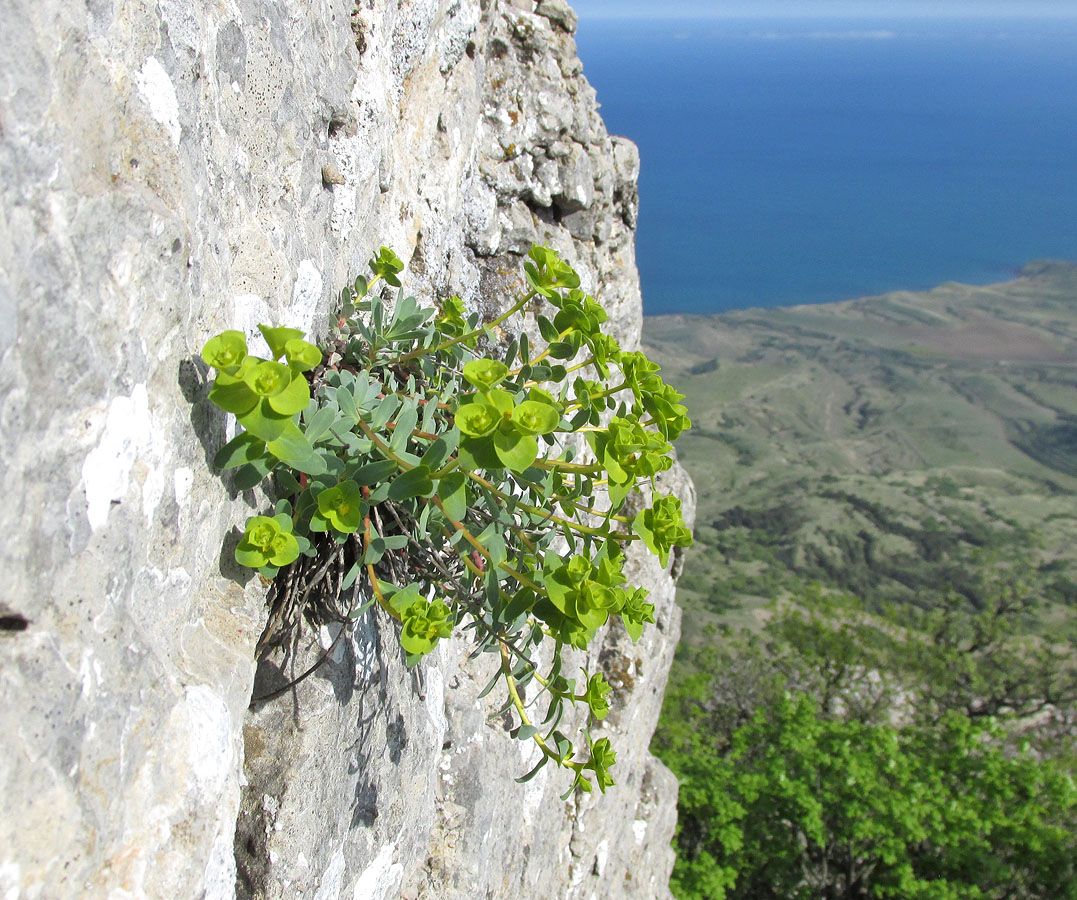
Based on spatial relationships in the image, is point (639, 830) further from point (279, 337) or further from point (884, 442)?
point (884, 442)

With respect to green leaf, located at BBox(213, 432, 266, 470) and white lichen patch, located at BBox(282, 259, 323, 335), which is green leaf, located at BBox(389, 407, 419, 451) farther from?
white lichen patch, located at BBox(282, 259, 323, 335)

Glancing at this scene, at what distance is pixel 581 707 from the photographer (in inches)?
211

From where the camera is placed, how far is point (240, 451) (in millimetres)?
1736

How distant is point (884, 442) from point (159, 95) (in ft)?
356

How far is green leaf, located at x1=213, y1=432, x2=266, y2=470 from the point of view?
1.74 meters

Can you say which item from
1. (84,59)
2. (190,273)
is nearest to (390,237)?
(190,273)

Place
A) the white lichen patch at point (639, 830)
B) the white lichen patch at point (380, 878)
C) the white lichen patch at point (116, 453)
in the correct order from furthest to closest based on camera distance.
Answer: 1. the white lichen patch at point (639, 830)
2. the white lichen patch at point (380, 878)
3. the white lichen patch at point (116, 453)

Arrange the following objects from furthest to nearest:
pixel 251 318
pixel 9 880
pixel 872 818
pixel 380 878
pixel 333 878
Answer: pixel 872 818 < pixel 380 878 < pixel 333 878 < pixel 251 318 < pixel 9 880

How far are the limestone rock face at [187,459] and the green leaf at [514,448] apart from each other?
0.78 m

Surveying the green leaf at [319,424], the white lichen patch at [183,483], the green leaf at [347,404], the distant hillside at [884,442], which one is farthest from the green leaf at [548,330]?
the distant hillside at [884,442]

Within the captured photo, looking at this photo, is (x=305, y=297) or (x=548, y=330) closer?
(x=548, y=330)

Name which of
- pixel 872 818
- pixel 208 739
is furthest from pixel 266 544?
pixel 872 818

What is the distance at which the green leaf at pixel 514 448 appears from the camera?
4.99 feet

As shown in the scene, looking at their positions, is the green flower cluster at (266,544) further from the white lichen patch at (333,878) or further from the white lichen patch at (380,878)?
the white lichen patch at (380,878)
